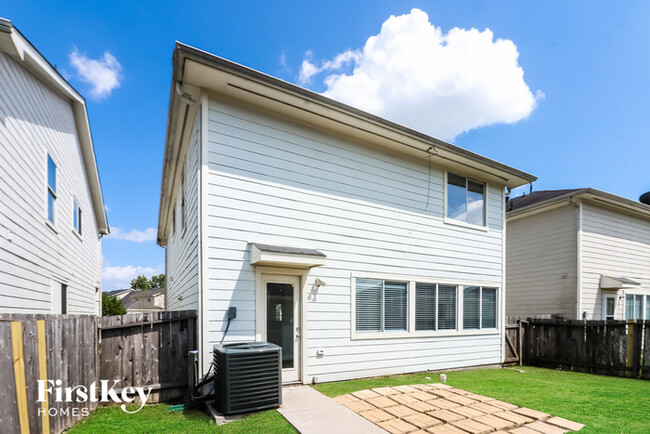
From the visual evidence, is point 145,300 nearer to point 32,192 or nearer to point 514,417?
point 32,192

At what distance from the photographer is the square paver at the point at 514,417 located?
4.22 m

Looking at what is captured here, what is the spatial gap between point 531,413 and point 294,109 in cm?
561

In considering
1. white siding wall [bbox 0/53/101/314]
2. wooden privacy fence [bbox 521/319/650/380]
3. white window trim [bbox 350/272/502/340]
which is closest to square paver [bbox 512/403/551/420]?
white window trim [bbox 350/272/502/340]

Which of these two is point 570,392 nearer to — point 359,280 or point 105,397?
point 359,280

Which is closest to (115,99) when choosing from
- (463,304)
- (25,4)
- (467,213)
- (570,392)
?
(25,4)

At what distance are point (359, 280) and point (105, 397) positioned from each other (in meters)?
4.30

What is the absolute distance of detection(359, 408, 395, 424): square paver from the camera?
421cm

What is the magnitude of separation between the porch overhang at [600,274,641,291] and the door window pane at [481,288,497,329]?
509 centimetres

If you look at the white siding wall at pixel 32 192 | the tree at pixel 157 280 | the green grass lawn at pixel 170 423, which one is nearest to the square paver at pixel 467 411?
the green grass lawn at pixel 170 423

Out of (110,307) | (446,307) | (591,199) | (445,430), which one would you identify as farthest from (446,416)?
(110,307)

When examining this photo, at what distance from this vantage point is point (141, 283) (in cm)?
5903

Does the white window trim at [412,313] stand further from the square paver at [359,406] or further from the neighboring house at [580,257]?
the neighboring house at [580,257]

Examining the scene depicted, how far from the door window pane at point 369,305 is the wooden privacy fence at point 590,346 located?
543cm

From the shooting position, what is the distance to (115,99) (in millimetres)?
10758
